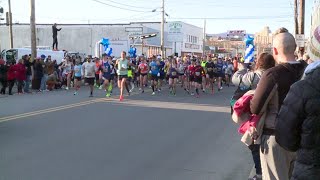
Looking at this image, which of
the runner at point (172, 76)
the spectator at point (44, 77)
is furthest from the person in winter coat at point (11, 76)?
the runner at point (172, 76)

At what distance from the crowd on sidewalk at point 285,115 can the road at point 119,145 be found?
2.49 m

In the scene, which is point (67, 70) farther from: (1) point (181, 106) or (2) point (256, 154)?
(2) point (256, 154)

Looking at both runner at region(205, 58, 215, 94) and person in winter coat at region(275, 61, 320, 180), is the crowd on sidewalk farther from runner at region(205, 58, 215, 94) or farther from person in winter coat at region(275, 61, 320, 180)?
runner at region(205, 58, 215, 94)

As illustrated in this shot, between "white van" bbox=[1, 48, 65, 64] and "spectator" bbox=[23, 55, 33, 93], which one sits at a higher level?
"white van" bbox=[1, 48, 65, 64]

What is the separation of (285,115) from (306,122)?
16 centimetres

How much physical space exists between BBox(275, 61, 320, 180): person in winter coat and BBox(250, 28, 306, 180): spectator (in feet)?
3.51

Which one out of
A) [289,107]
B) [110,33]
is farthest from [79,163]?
[110,33]

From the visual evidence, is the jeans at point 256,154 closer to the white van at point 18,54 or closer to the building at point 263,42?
the building at point 263,42

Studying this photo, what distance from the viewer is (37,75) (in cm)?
2298

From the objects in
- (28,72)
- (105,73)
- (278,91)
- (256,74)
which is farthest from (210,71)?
(278,91)

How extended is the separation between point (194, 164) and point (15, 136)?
410cm

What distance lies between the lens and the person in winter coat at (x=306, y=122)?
111 inches

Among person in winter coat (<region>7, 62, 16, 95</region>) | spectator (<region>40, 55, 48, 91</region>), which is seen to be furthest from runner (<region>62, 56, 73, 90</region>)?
person in winter coat (<region>7, 62, 16, 95</region>)

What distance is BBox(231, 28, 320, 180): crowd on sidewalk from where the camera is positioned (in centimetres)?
285
